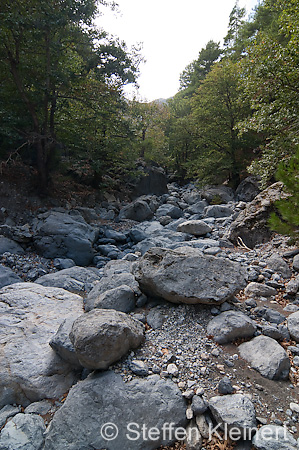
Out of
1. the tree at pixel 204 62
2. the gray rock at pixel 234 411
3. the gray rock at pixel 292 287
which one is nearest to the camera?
the gray rock at pixel 234 411

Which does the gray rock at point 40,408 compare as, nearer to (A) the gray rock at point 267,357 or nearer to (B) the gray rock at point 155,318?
(B) the gray rock at point 155,318

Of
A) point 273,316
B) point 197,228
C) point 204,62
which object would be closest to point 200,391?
point 273,316

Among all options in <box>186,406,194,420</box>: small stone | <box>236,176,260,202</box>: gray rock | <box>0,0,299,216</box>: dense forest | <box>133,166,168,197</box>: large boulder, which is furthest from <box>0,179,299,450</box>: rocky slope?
<box>133,166,168,197</box>: large boulder

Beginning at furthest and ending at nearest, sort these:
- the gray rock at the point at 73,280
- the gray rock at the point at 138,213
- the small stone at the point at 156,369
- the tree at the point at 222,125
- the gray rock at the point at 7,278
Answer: the tree at the point at 222,125, the gray rock at the point at 138,213, the gray rock at the point at 7,278, the gray rock at the point at 73,280, the small stone at the point at 156,369

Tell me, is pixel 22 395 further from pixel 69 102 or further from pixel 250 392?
pixel 69 102

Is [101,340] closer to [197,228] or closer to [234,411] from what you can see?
[234,411]

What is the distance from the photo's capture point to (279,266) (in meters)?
4.63

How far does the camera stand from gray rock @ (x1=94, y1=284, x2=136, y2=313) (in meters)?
3.63

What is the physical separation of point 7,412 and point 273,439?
102 inches

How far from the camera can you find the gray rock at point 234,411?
1.98 meters

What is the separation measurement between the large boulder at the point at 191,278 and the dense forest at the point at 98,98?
1.66 meters

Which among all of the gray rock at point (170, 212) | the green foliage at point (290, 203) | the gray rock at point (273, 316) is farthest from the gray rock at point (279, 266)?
the gray rock at point (170, 212)

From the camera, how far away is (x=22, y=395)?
2.86 metres

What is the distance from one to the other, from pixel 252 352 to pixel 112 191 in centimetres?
1364
